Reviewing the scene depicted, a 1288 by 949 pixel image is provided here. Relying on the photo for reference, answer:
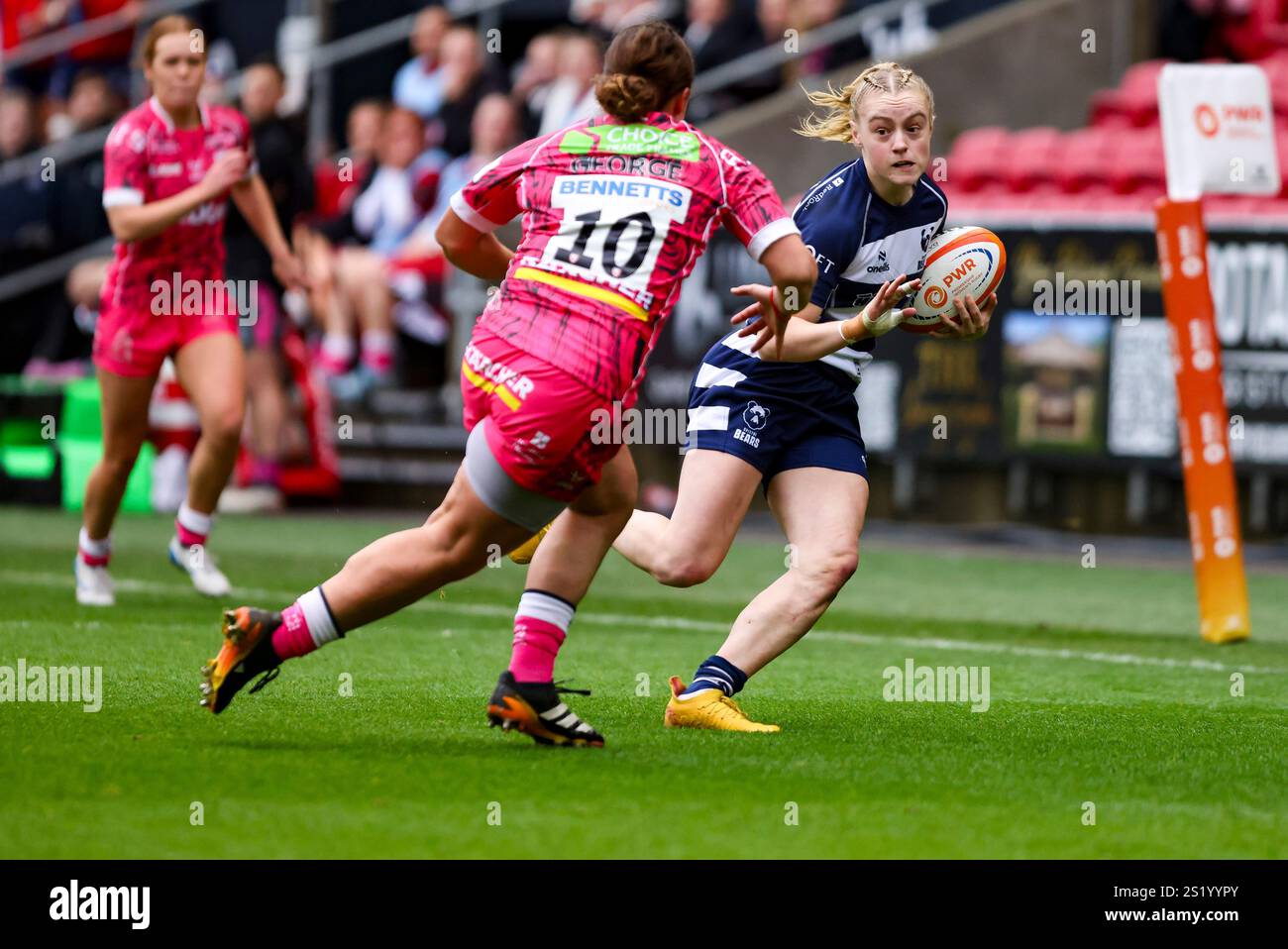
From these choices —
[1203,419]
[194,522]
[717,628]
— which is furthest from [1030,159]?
[194,522]

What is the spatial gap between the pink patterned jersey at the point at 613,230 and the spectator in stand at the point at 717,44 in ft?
36.9

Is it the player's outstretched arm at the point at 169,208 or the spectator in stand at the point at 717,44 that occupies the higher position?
the spectator in stand at the point at 717,44

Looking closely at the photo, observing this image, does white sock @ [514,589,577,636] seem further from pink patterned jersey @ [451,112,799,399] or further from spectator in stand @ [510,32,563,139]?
spectator in stand @ [510,32,563,139]

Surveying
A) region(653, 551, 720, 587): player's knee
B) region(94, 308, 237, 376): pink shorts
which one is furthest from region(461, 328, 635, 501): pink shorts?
region(94, 308, 237, 376): pink shorts

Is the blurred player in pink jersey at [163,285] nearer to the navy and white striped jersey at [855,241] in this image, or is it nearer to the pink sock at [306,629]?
the navy and white striped jersey at [855,241]

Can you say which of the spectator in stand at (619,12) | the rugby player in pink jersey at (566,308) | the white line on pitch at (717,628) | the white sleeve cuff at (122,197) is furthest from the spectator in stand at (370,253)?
the rugby player in pink jersey at (566,308)

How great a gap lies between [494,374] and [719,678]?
1.31 metres

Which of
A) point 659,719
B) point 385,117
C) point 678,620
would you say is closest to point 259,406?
point 385,117

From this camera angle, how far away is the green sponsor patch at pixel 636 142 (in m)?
5.54

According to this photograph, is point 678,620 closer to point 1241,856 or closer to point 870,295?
point 870,295

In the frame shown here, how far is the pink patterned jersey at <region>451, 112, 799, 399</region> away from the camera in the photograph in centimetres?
551

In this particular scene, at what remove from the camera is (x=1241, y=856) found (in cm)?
461

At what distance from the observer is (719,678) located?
20.7 ft

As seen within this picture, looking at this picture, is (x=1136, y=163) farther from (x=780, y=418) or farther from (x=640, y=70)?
(x=640, y=70)
